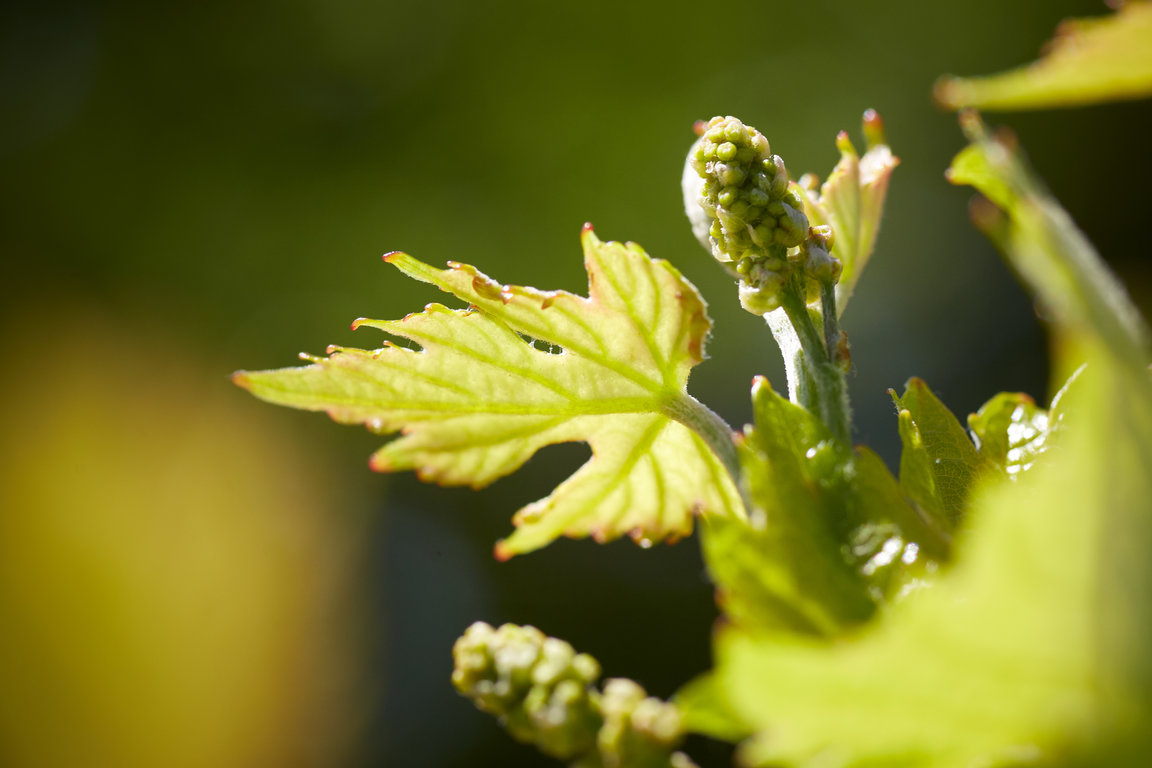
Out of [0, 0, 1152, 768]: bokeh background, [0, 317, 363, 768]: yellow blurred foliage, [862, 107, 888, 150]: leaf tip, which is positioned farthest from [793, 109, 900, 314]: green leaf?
[0, 317, 363, 768]: yellow blurred foliage

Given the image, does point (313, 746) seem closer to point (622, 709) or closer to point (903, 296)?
point (903, 296)

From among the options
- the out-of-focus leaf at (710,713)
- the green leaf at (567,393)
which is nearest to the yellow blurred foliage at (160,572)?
the green leaf at (567,393)

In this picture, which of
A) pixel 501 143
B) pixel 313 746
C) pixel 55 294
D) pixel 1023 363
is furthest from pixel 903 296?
pixel 55 294

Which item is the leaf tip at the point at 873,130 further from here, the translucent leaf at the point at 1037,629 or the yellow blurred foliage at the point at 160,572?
the yellow blurred foliage at the point at 160,572

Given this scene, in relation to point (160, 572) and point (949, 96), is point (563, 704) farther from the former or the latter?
point (160, 572)

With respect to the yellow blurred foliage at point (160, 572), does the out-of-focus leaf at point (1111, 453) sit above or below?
below

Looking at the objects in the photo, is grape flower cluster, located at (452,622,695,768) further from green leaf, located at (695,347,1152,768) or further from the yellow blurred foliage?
the yellow blurred foliage

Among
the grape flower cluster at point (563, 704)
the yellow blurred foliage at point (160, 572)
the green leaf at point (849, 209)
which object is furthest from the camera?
the yellow blurred foliage at point (160, 572)
